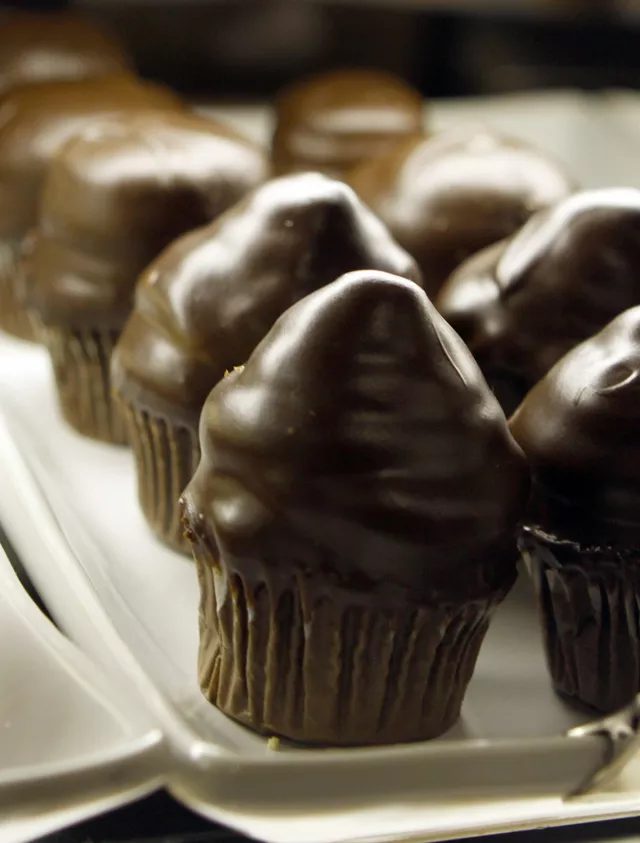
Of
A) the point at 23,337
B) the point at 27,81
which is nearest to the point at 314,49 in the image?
the point at 27,81

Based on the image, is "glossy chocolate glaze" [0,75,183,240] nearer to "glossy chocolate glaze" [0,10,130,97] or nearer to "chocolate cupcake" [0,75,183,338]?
"chocolate cupcake" [0,75,183,338]

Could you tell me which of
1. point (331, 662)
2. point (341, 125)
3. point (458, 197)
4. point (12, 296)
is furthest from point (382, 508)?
point (341, 125)

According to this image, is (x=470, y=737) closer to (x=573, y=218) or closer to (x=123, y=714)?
(x=123, y=714)

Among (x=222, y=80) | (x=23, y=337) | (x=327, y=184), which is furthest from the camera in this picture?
(x=222, y=80)

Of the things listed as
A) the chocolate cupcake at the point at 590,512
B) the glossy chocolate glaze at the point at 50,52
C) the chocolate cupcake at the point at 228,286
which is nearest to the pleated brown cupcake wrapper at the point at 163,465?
the chocolate cupcake at the point at 228,286

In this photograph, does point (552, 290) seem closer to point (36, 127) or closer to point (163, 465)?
point (163, 465)
